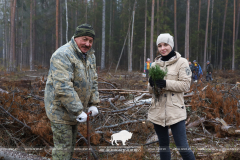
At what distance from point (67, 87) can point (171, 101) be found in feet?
4.45

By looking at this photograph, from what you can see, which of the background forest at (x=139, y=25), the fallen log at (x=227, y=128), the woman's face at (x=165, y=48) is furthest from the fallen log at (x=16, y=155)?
the background forest at (x=139, y=25)

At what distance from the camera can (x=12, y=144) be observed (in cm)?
384

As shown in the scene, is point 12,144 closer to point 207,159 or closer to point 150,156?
point 150,156

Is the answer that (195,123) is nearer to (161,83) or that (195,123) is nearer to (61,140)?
(161,83)

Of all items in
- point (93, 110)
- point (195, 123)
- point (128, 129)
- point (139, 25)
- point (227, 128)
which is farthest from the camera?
point (139, 25)

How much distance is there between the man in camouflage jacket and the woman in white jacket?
987mm

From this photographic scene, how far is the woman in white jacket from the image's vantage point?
2.28m

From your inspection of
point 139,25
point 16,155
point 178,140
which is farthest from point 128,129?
point 139,25

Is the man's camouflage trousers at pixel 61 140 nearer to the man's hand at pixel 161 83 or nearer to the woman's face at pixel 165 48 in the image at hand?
the man's hand at pixel 161 83

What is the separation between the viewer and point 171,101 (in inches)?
93.0

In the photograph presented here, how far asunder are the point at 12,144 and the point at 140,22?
27.6 m

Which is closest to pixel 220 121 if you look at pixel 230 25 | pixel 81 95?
pixel 81 95

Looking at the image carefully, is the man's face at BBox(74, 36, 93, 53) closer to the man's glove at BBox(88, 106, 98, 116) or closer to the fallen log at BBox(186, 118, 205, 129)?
the man's glove at BBox(88, 106, 98, 116)

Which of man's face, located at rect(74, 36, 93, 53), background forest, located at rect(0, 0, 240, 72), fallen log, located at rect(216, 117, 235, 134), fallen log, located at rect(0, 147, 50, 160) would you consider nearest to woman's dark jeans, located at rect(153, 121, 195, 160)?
man's face, located at rect(74, 36, 93, 53)
